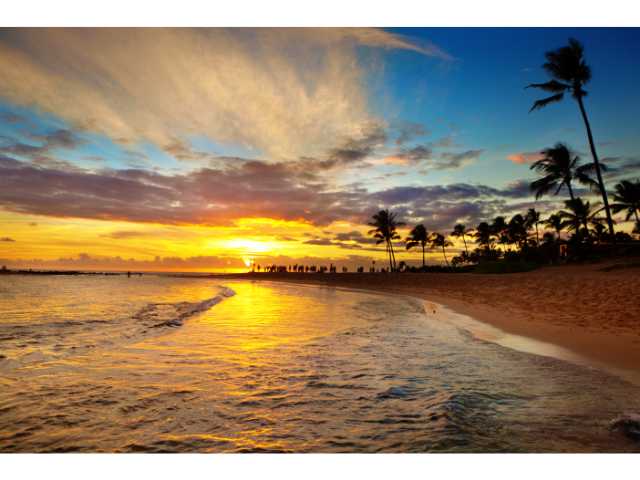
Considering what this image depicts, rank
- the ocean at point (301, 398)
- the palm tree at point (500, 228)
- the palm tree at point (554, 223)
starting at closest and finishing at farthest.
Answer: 1. the ocean at point (301, 398)
2. the palm tree at point (554, 223)
3. the palm tree at point (500, 228)

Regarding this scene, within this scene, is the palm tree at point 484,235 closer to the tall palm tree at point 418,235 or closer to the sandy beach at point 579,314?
the tall palm tree at point 418,235

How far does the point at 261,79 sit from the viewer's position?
10.3m

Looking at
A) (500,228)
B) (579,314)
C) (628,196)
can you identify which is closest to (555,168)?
(628,196)

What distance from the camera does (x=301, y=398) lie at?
475 cm

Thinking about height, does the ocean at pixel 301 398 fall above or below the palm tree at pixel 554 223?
below

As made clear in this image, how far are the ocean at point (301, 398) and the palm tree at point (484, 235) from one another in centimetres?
8099

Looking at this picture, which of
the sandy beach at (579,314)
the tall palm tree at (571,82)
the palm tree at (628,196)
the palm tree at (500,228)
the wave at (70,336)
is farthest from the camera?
the palm tree at (500,228)

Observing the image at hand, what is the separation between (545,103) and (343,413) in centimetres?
2870

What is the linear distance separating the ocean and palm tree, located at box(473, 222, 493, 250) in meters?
81.0

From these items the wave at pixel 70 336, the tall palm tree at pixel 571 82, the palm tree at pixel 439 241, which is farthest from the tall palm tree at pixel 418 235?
the wave at pixel 70 336

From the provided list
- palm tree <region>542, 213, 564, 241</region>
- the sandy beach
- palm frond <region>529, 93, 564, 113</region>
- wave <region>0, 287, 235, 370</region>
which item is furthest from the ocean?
palm tree <region>542, 213, 564, 241</region>

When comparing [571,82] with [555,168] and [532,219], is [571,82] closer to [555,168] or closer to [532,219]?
[555,168]

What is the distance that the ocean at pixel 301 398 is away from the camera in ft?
11.4

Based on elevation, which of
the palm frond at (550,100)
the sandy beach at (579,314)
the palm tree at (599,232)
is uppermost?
the palm frond at (550,100)
